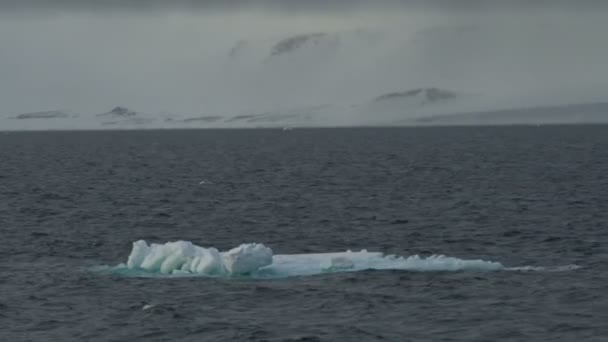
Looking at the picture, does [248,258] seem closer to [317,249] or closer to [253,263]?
[253,263]

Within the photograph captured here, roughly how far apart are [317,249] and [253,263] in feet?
31.6

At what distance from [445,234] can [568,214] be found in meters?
11.3

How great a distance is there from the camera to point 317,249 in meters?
53.1

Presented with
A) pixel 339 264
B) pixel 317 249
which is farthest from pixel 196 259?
pixel 317 249

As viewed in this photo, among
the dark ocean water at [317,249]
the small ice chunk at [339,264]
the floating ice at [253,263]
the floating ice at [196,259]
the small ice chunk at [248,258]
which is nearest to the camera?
→ the dark ocean water at [317,249]

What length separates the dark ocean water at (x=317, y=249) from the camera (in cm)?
3578

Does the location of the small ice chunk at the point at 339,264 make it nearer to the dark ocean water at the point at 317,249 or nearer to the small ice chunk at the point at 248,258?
the dark ocean water at the point at 317,249

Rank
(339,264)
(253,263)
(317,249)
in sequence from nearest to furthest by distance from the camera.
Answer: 1. (253,263)
2. (339,264)
3. (317,249)

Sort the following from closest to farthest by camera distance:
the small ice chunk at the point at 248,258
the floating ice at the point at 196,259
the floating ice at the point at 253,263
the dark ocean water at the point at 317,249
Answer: the dark ocean water at the point at 317,249, the small ice chunk at the point at 248,258, the floating ice at the point at 196,259, the floating ice at the point at 253,263

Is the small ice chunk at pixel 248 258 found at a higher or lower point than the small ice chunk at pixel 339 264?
higher

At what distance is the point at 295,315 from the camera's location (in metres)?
37.2

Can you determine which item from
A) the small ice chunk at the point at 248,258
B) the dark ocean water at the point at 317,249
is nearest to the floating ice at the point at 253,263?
the small ice chunk at the point at 248,258

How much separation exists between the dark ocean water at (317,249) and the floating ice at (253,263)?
97cm

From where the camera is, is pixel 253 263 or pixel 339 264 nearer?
pixel 253 263
